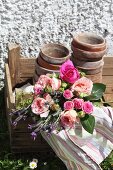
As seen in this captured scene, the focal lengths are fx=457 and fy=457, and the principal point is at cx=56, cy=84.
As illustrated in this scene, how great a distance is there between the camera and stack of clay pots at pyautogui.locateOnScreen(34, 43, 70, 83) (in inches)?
128

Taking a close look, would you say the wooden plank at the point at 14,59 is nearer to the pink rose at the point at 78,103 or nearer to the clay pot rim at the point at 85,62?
the clay pot rim at the point at 85,62

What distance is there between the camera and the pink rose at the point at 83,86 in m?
2.72

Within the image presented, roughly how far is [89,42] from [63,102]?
778mm

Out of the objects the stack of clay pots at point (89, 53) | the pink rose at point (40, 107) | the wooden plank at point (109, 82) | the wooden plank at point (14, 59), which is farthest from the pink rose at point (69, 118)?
the wooden plank at point (109, 82)

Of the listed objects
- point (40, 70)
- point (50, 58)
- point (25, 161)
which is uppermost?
point (50, 58)

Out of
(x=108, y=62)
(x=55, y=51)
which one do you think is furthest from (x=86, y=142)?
(x=108, y=62)

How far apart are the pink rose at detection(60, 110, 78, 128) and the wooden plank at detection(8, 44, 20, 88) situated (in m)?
0.97

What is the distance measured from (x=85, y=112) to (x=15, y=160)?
81 centimetres

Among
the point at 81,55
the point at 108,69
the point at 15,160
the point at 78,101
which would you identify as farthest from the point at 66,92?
the point at 108,69

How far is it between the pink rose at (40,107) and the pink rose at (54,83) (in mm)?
104

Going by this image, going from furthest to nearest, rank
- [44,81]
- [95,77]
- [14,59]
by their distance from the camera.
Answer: [14,59] → [95,77] → [44,81]

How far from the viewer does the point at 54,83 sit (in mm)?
2732

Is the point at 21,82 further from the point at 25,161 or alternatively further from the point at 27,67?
the point at 25,161

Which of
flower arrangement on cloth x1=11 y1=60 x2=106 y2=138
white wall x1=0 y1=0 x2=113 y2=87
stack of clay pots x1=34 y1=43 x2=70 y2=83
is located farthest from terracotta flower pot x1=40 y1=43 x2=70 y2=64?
flower arrangement on cloth x1=11 y1=60 x2=106 y2=138
